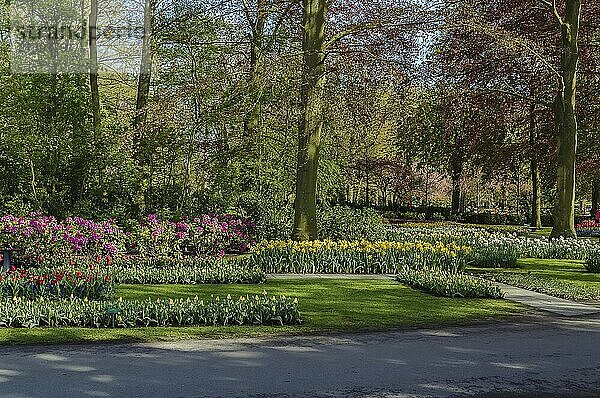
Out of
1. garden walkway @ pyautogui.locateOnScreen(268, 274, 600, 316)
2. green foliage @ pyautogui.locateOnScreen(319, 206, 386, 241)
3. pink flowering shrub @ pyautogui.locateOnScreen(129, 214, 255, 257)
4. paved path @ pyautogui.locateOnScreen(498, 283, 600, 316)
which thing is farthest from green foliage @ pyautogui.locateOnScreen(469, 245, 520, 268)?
pink flowering shrub @ pyautogui.locateOnScreen(129, 214, 255, 257)

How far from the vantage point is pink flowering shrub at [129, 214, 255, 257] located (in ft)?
46.7

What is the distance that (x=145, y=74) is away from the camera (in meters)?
19.0

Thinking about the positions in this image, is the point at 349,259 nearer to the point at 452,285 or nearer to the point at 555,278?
the point at 452,285

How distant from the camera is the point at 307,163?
16344 mm

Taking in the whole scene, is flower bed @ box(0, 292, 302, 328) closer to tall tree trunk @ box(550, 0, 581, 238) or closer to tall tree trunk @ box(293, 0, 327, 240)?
tall tree trunk @ box(293, 0, 327, 240)

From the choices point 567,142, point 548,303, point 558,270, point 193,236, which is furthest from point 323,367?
point 567,142

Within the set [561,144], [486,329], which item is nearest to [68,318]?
[486,329]

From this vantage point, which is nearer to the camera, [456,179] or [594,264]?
[594,264]

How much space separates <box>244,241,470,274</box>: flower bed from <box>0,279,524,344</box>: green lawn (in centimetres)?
120

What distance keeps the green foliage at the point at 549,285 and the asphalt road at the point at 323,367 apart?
10.7ft

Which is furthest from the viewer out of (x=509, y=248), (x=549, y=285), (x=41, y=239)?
(x=509, y=248)

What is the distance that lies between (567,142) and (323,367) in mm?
14646

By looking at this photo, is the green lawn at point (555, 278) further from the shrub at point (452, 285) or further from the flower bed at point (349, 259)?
the shrub at point (452, 285)

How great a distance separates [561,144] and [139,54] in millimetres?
12238
